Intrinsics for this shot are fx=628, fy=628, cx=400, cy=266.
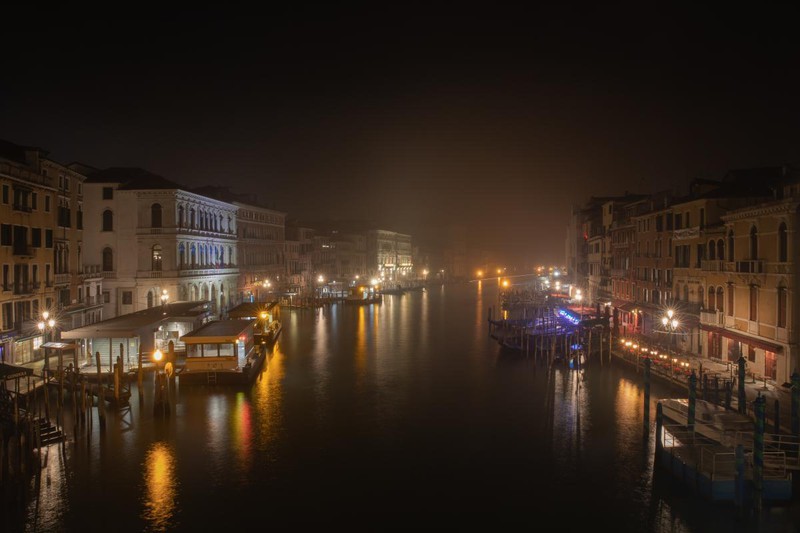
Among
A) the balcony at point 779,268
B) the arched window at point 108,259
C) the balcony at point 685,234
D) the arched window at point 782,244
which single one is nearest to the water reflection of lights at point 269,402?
the arched window at point 108,259

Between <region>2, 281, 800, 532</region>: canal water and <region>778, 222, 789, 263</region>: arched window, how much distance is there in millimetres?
6138

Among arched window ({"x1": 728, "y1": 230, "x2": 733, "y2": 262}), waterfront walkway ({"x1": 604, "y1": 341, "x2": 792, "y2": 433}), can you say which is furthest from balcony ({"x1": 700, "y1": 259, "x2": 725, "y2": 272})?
waterfront walkway ({"x1": 604, "y1": 341, "x2": 792, "y2": 433})

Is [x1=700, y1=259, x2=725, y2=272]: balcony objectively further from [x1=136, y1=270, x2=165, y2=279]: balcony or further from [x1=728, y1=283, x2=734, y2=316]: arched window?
[x1=136, y1=270, x2=165, y2=279]: balcony

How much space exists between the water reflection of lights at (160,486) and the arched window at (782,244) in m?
20.9

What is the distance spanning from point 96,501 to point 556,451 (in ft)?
39.9

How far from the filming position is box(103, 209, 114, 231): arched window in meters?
40.5

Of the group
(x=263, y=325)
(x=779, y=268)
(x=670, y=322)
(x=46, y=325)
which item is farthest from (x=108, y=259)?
(x=779, y=268)

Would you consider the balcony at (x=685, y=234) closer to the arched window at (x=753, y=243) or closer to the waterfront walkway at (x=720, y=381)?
the arched window at (x=753, y=243)

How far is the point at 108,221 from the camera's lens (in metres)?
40.6

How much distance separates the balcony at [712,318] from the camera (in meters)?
26.8

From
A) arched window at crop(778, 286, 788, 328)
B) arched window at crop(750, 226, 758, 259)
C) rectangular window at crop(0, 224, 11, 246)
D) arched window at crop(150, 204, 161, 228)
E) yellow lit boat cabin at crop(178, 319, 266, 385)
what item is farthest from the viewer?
arched window at crop(150, 204, 161, 228)

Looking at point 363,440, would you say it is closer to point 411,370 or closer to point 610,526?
point 610,526

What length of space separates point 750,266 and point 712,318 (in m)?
4.05

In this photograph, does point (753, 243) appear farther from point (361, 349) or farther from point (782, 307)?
point (361, 349)
